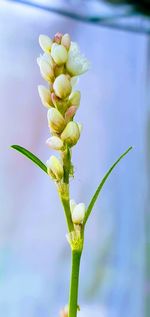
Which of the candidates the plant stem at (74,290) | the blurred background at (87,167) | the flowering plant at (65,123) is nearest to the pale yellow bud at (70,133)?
the flowering plant at (65,123)

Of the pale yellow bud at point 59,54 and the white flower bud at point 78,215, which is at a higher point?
the pale yellow bud at point 59,54

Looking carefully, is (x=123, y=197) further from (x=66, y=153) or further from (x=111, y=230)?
(x=66, y=153)

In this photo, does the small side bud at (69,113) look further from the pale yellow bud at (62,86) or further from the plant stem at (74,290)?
the plant stem at (74,290)

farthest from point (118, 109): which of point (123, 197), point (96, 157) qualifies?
point (123, 197)

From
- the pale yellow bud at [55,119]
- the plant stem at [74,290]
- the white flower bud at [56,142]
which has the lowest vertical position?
the plant stem at [74,290]

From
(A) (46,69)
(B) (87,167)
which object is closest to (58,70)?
(A) (46,69)

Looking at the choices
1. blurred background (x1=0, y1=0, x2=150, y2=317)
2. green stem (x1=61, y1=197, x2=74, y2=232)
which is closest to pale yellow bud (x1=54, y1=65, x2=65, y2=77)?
green stem (x1=61, y1=197, x2=74, y2=232)

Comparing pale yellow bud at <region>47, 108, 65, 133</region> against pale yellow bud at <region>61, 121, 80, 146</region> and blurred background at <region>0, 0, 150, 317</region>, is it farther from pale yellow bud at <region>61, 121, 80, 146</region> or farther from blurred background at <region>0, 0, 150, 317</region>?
blurred background at <region>0, 0, 150, 317</region>
